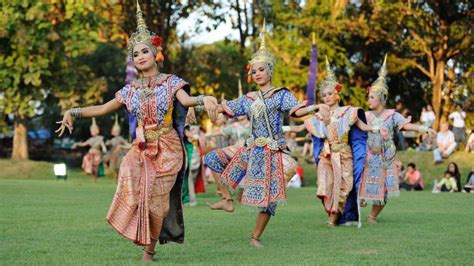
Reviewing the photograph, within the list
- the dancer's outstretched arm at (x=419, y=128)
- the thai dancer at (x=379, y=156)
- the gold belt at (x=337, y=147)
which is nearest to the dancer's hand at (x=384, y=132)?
the thai dancer at (x=379, y=156)

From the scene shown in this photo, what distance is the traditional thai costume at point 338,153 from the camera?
13453 millimetres

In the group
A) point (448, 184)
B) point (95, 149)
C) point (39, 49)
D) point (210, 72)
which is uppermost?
point (39, 49)

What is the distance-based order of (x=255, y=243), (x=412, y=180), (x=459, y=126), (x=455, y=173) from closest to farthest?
(x=255, y=243)
(x=455, y=173)
(x=412, y=180)
(x=459, y=126)

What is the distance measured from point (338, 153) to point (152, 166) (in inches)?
186

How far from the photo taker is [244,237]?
38.4ft

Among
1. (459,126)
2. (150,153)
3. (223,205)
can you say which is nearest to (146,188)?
(150,153)

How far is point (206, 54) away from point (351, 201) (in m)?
29.9

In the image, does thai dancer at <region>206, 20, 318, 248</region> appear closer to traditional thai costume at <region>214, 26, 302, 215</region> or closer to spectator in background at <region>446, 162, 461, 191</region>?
traditional thai costume at <region>214, 26, 302, 215</region>

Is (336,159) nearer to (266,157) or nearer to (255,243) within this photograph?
(266,157)

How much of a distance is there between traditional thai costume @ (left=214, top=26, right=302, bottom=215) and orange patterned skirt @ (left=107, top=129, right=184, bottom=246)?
1.46 m

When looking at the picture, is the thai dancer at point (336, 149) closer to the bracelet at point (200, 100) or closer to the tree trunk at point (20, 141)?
the bracelet at point (200, 100)

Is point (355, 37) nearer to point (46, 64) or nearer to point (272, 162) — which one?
point (46, 64)

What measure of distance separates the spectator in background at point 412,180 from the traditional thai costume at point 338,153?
43.1ft

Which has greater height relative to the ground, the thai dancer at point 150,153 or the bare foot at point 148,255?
the thai dancer at point 150,153
